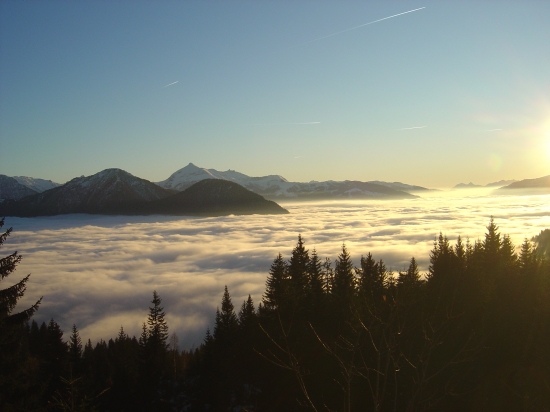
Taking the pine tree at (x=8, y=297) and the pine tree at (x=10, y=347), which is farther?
the pine tree at (x=8, y=297)

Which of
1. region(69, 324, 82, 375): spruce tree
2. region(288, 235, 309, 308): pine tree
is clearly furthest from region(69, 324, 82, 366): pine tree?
region(288, 235, 309, 308): pine tree

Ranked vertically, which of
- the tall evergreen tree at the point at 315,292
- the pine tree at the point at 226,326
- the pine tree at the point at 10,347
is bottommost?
the pine tree at the point at 226,326

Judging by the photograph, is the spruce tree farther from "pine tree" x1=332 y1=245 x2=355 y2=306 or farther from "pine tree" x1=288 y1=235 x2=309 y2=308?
"pine tree" x1=332 y1=245 x2=355 y2=306

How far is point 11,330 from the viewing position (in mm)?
13977

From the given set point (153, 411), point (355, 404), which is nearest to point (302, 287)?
point (355, 404)

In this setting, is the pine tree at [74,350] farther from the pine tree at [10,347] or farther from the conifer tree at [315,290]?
the conifer tree at [315,290]

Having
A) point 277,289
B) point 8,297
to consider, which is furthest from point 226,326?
point 8,297

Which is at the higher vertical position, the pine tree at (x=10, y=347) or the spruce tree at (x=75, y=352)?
the pine tree at (x=10, y=347)

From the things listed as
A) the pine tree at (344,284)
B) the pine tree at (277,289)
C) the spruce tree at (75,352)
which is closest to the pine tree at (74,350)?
the spruce tree at (75,352)

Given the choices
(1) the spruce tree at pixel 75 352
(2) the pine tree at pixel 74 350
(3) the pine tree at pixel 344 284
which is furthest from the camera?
(3) the pine tree at pixel 344 284

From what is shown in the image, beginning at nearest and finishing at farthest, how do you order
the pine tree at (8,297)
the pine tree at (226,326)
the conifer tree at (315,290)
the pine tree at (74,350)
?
the pine tree at (8,297), the pine tree at (74,350), the conifer tree at (315,290), the pine tree at (226,326)

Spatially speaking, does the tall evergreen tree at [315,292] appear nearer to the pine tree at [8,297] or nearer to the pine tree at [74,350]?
the pine tree at [74,350]

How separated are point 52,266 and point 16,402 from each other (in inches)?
6783

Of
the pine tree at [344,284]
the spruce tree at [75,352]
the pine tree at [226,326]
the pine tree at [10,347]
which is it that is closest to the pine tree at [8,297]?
the pine tree at [10,347]
